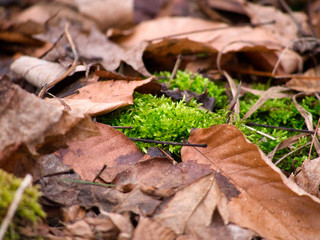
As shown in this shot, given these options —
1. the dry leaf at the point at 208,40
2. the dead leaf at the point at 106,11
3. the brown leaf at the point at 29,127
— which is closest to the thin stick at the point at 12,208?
the brown leaf at the point at 29,127

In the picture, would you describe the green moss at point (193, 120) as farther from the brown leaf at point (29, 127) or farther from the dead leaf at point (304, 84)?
the brown leaf at point (29, 127)

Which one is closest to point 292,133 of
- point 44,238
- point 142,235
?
point 142,235

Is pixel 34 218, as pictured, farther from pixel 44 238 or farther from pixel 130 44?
pixel 130 44

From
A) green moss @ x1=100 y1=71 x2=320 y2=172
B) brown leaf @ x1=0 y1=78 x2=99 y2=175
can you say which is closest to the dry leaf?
green moss @ x1=100 y1=71 x2=320 y2=172

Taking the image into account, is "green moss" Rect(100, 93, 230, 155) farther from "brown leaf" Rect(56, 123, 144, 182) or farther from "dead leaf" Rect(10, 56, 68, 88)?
"dead leaf" Rect(10, 56, 68, 88)

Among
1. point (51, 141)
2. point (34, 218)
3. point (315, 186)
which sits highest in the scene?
point (51, 141)
